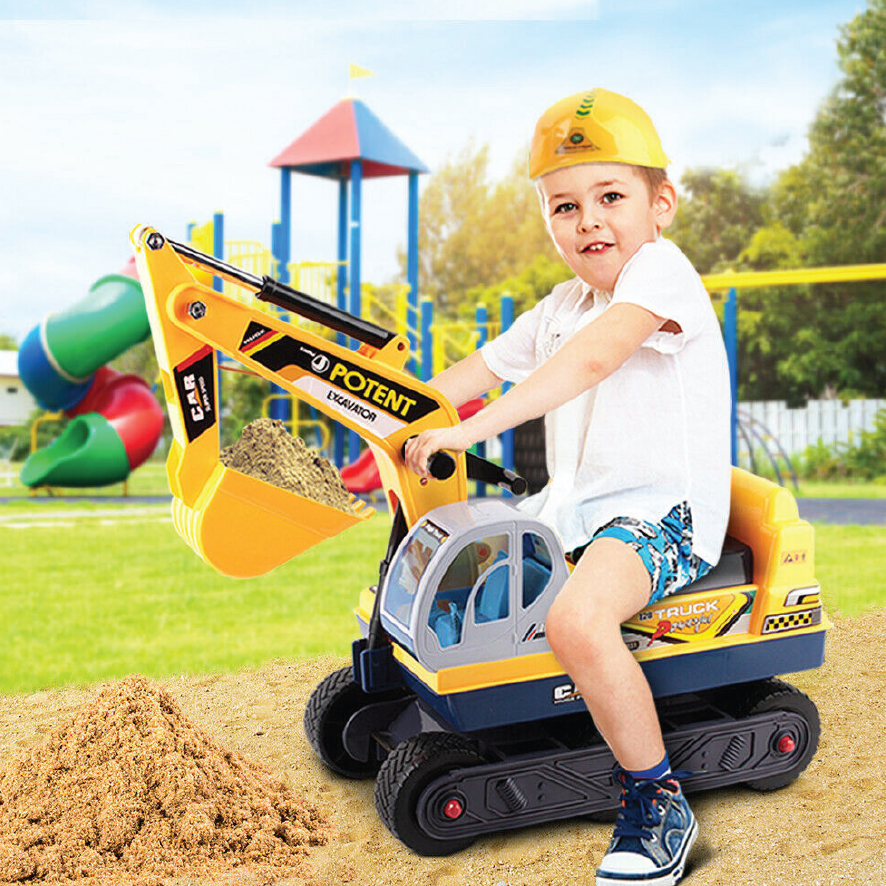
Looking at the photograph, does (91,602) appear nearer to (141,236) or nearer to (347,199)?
(141,236)

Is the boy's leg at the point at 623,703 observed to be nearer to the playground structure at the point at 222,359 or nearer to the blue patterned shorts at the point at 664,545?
the blue patterned shorts at the point at 664,545

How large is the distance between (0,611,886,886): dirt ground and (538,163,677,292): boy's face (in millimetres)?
1336

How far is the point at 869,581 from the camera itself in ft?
18.3

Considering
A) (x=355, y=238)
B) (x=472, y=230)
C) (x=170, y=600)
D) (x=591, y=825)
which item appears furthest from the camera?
(x=472, y=230)

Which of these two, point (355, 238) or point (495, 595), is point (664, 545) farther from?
point (355, 238)

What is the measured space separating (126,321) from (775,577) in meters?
9.78

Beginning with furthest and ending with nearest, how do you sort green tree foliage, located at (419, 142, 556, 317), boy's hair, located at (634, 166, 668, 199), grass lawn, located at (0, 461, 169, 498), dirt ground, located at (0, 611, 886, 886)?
green tree foliage, located at (419, 142, 556, 317) < grass lawn, located at (0, 461, 169, 498) < boy's hair, located at (634, 166, 668, 199) < dirt ground, located at (0, 611, 886, 886)

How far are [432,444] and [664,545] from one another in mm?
571

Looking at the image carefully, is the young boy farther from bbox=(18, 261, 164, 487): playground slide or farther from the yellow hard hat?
bbox=(18, 261, 164, 487): playground slide

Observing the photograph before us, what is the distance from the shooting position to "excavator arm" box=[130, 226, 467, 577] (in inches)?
84.7

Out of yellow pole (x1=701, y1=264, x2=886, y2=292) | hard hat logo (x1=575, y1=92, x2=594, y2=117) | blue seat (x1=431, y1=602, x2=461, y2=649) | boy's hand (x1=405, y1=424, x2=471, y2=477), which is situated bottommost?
blue seat (x1=431, y1=602, x2=461, y2=649)

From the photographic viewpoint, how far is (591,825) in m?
2.44

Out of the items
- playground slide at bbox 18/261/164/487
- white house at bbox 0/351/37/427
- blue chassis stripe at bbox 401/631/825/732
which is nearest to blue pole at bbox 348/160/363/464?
playground slide at bbox 18/261/164/487

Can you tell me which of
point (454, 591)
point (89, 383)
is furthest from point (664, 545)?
point (89, 383)
